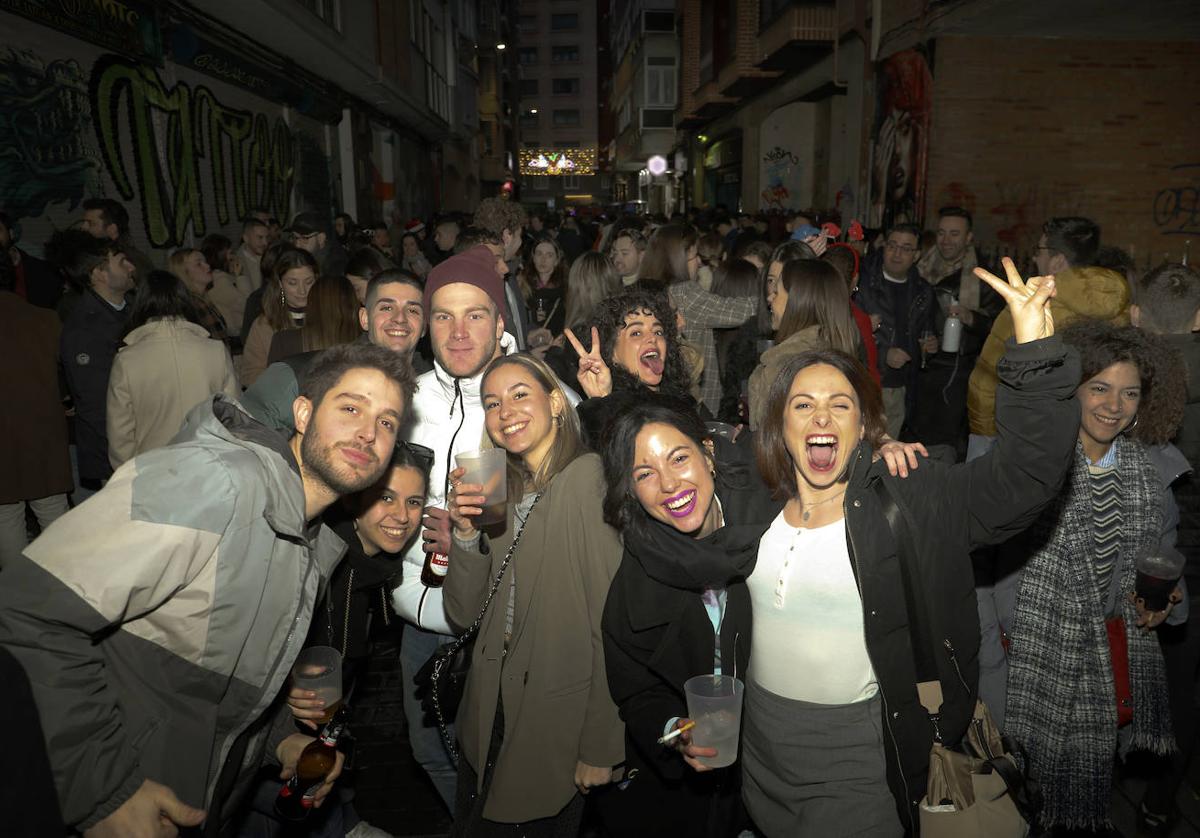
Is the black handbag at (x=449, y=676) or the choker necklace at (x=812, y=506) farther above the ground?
the choker necklace at (x=812, y=506)

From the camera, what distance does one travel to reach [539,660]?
2.41m

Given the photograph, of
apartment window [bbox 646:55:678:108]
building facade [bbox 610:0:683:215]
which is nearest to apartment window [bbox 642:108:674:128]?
building facade [bbox 610:0:683:215]

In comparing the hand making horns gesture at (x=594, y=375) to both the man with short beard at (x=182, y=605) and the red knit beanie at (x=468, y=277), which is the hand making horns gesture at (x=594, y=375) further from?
the man with short beard at (x=182, y=605)

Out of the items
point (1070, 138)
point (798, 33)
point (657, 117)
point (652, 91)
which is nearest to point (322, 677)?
point (1070, 138)

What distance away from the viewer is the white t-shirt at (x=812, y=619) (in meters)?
2.22

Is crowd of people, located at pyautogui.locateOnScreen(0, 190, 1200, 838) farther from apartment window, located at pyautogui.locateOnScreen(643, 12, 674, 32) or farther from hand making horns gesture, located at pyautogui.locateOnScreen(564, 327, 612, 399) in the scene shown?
apartment window, located at pyautogui.locateOnScreen(643, 12, 674, 32)

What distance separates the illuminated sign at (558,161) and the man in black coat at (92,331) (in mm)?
81322

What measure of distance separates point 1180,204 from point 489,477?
44.5 feet

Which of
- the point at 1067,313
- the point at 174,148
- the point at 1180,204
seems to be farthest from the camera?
the point at 1180,204

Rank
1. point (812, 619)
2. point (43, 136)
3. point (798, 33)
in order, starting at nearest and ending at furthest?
1. point (812, 619)
2. point (43, 136)
3. point (798, 33)

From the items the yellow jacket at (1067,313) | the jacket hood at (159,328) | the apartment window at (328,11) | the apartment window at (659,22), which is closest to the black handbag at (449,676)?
the yellow jacket at (1067,313)

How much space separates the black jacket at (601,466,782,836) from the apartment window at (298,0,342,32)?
42.7 feet

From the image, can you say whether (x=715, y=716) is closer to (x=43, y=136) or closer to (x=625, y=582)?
(x=625, y=582)

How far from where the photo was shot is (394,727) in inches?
168
